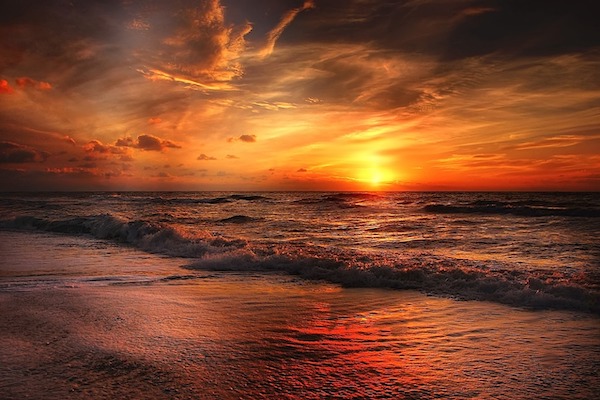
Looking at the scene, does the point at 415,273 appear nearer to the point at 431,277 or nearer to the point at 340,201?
the point at 431,277

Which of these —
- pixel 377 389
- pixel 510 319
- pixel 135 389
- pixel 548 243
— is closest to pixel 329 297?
pixel 510 319

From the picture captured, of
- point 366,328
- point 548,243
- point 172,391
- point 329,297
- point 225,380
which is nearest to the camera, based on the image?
point 172,391

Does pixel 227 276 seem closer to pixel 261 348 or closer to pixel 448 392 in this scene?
pixel 261 348

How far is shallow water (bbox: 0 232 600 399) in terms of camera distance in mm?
3904

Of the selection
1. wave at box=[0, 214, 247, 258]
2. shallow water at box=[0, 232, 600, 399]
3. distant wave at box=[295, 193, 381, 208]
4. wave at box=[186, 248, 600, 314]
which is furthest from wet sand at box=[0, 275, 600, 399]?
distant wave at box=[295, 193, 381, 208]

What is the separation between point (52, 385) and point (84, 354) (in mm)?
835

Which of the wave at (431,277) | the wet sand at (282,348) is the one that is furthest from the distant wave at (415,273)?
the wet sand at (282,348)

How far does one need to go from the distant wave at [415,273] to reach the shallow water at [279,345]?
1.85ft

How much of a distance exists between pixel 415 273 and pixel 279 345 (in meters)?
5.27

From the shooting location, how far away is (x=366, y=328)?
5.91 m

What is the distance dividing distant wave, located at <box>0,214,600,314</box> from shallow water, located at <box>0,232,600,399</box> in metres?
0.56

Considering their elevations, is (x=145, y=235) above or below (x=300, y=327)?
below

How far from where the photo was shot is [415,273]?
9555 mm

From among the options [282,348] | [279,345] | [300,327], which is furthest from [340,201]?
[282,348]
